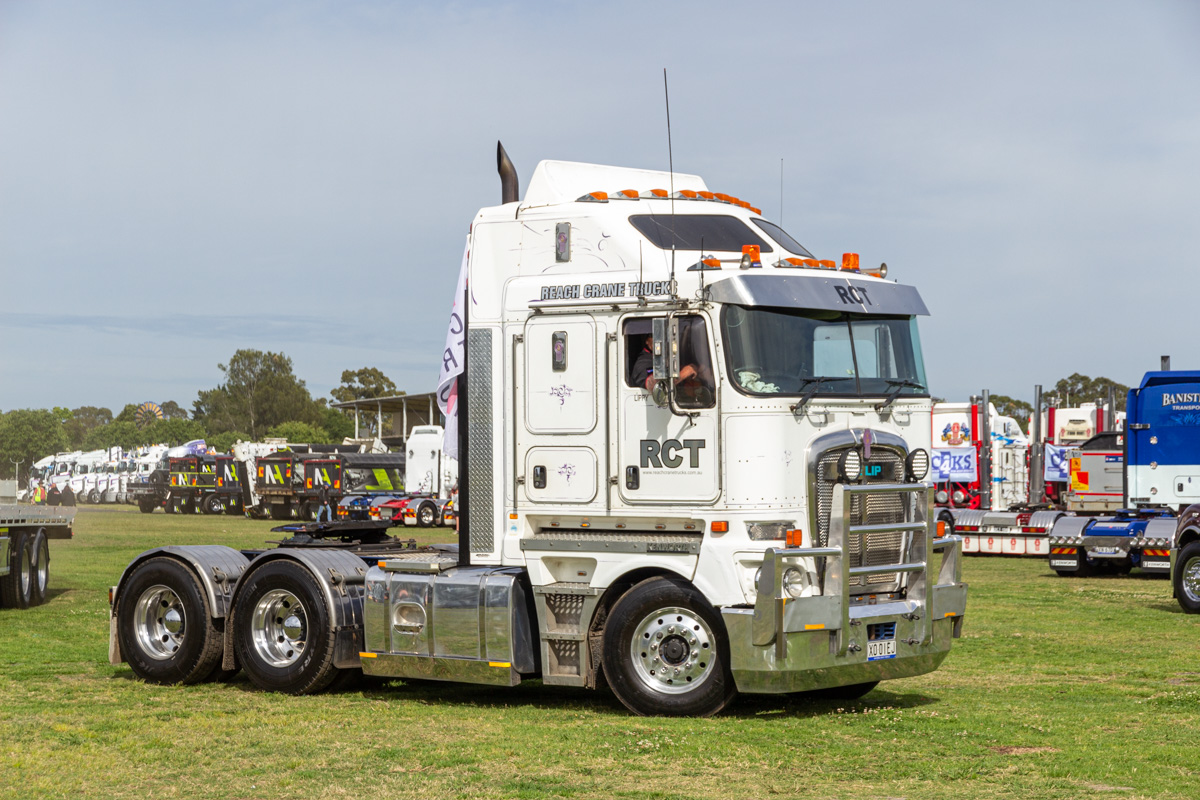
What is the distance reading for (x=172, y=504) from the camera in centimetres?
6838

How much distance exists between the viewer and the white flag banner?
1174cm

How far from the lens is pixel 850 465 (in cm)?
1027

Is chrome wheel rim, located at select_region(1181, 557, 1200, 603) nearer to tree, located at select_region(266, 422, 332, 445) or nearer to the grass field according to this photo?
the grass field

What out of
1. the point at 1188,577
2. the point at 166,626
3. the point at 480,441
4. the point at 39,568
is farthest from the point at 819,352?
the point at 39,568

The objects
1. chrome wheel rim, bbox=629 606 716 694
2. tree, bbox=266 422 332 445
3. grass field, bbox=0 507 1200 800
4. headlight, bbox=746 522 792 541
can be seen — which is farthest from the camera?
tree, bbox=266 422 332 445

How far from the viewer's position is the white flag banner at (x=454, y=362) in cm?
1174

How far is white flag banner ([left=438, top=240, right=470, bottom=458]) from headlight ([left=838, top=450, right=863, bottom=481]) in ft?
10.7

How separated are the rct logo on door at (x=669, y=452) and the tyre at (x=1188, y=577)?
38.4 feet

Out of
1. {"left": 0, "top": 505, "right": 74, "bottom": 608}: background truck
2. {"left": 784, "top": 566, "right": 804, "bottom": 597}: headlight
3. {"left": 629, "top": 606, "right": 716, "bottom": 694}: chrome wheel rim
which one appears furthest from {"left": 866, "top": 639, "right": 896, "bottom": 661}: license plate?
{"left": 0, "top": 505, "right": 74, "bottom": 608}: background truck

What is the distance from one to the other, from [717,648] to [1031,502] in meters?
26.6

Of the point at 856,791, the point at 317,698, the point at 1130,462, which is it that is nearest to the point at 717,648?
the point at 856,791

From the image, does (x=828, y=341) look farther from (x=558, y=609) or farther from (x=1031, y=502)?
(x=1031, y=502)

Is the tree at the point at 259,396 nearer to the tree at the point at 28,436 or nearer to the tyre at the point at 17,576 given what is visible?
the tree at the point at 28,436

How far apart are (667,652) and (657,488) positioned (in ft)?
4.05
